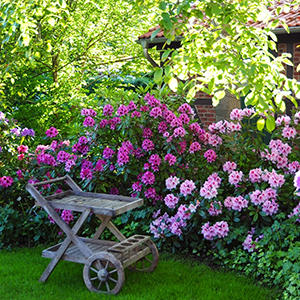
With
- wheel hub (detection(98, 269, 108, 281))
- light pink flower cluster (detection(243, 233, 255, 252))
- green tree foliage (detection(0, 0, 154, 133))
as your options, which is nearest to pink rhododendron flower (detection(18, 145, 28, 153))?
wheel hub (detection(98, 269, 108, 281))

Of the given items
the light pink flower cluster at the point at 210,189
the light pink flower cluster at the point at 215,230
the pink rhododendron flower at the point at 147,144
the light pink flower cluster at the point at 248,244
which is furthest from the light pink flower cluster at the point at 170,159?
the light pink flower cluster at the point at 248,244

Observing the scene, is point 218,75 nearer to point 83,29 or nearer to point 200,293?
point 200,293

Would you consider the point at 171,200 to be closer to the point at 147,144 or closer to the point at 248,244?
the point at 147,144

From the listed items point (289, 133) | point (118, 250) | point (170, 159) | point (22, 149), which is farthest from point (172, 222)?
point (22, 149)

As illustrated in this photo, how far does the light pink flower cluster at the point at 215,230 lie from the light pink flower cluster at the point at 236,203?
0.71ft

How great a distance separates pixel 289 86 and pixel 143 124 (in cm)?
201

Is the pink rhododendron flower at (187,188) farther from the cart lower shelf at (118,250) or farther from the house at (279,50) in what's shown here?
the house at (279,50)

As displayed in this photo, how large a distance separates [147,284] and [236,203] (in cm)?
124

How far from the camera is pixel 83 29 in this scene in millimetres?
10492

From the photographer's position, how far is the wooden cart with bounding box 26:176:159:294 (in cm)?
353

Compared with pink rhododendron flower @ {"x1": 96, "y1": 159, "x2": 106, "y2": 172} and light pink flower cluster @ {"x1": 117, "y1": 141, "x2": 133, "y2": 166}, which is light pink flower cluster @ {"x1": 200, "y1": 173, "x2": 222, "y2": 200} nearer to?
light pink flower cluster @ {"x1": 117, "y1": 141, "x2": 133, "y2": 166}

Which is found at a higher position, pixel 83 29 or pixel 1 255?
pixel 83 29

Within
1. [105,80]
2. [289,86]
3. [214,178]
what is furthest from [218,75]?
[105,80]

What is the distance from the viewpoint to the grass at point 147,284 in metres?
3.55
